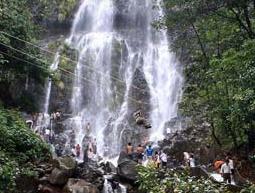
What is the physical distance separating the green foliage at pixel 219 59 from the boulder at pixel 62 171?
6.37 meters

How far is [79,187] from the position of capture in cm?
1617

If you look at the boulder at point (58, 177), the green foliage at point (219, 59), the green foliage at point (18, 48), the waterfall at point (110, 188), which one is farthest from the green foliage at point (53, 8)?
the boulder at point (58, 177)

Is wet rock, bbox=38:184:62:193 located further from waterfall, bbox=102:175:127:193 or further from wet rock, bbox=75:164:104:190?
waterfall, bbox=102:175:127:193

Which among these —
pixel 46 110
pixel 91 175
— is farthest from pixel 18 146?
pixel 46 110

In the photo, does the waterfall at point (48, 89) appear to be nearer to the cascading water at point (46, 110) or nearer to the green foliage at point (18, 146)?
the cascading water at point (46, 110)

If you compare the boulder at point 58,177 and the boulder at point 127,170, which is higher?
the boulder at point 127,170

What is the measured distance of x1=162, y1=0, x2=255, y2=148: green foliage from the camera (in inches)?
636

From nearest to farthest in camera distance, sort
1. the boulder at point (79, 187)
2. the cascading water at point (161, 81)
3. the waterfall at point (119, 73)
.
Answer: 1. the boulder at point (79, 187)
2. the waterfall at point (119, 73)
3. the cascading water at point (161, 81)

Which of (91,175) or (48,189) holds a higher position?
(91,175)

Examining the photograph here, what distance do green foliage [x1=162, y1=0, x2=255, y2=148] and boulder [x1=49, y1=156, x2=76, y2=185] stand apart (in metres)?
6.37

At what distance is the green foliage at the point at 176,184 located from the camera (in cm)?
917

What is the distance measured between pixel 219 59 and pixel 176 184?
352 inches

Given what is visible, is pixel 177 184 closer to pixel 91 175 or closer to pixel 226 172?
pixel 226 172

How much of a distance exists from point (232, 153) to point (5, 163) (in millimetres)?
11536
